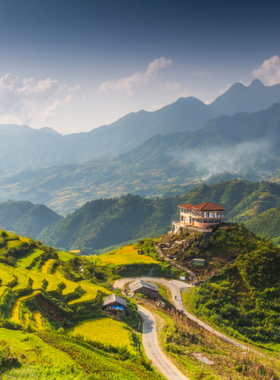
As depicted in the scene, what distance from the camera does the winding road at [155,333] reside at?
A: 24142 millimetres

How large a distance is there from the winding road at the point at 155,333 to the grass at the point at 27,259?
15.8 m

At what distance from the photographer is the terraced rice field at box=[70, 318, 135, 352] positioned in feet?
84.3

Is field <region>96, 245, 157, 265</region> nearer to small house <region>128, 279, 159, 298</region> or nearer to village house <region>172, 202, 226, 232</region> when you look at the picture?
village house <region>172, 202, 226, 232</region>

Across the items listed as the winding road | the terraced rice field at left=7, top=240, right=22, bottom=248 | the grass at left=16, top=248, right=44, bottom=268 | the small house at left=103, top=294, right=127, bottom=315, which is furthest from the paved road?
the terraced rice field at left=7, top=240, right=22, bottom=248

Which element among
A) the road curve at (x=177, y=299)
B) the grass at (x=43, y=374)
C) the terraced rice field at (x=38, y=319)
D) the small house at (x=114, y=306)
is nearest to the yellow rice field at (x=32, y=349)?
the grass at (x=43, y=374)

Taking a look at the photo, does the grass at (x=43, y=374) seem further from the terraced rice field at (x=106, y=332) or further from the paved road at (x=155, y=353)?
the paved road at (x=155, y=353)

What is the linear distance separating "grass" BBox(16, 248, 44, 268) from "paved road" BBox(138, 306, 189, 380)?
21.7 meters

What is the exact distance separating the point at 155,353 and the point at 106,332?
516 cm

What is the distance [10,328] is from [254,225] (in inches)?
6563

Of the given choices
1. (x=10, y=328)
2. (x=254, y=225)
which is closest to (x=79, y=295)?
(x=10, y=328)

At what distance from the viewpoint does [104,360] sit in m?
19.9

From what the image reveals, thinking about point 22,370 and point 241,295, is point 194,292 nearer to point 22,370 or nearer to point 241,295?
point 241,295

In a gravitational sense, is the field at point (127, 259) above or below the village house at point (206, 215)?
below

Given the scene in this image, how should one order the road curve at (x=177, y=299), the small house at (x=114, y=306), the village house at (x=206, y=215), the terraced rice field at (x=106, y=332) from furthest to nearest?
the village house at (x=206, y=215) → the road curve at (x=177, y=299) → the small house at (x=114, y=306) → the terraced rice field at (x=106, y=332)
